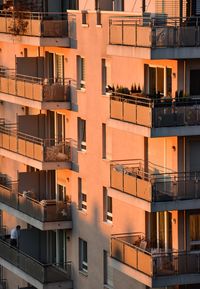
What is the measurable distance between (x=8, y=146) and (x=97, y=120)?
8546 millimetres

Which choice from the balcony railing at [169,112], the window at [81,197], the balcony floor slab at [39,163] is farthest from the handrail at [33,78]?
the balcony railing at [169,112]

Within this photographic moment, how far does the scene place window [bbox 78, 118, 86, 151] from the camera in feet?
246

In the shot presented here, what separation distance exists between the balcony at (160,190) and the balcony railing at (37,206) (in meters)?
9.08

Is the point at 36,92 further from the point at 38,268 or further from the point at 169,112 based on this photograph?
the point at 169,112

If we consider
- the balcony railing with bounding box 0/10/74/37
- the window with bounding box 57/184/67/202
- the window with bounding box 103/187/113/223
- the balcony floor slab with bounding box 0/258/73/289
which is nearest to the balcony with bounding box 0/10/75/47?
the balcony railing with bounding box 0/10/74/37

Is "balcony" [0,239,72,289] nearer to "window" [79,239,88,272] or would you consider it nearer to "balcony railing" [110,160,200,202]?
"window" [79,239,88,272]

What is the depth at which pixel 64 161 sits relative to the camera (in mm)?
75938

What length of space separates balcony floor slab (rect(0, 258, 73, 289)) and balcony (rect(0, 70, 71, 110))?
6747 mm

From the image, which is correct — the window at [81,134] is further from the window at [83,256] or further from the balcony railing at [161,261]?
the balcony railing at [161,261]

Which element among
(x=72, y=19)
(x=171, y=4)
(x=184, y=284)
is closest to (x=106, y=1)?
(x=72, y=19)

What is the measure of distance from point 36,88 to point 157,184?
40.1 feet

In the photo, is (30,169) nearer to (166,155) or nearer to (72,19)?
(72,19)

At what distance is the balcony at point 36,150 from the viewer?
76.1 meters

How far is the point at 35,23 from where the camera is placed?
76.3m
